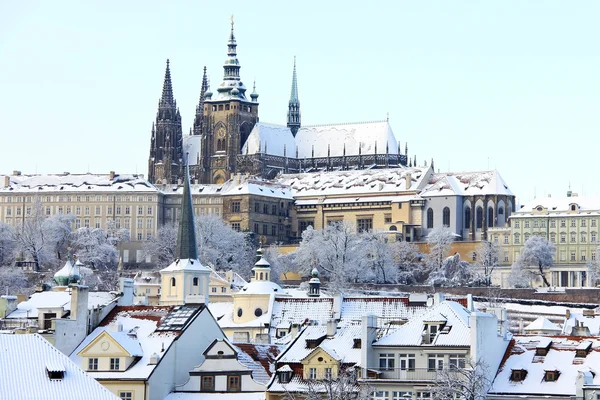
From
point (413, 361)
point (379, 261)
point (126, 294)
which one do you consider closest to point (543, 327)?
point (126, 294)

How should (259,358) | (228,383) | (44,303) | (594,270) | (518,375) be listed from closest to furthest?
(518,375), (228,383), (259,358), (44,303), (594,270)

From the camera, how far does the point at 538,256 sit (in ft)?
626

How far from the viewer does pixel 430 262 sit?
19900 centimetres

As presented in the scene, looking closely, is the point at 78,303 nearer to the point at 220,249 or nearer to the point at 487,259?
the point at 220,249

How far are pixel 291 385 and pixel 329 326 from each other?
5.13 meters

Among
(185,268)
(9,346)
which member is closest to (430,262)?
(185,268)

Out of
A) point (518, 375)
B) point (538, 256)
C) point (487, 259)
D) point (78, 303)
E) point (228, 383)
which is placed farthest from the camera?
point (487, 259)

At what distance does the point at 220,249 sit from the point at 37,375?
13844 cm

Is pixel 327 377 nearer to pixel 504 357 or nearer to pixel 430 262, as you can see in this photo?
pixel 504 357

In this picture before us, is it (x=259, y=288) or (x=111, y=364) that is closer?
(x=111, y=364)

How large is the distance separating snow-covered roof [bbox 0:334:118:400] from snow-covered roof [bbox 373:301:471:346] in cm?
1485

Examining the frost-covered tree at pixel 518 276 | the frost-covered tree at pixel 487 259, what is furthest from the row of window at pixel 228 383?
the frost-covered tree at pixel 487 259

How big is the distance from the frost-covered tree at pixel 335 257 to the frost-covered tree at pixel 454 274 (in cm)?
724

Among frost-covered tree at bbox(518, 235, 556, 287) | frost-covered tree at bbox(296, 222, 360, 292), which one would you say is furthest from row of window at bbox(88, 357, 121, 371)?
frost-covered tree at bbox(518, 235, 556, 287)
